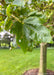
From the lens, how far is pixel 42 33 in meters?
0.46

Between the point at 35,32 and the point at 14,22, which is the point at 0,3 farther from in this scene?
the point at 35,32

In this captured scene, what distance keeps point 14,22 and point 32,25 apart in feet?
0.29

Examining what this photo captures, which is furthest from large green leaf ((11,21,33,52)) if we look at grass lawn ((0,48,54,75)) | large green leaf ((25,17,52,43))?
grass lawn ((0,48,54,75))

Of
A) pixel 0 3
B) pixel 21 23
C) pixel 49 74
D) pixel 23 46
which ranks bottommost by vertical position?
pixel 49 74

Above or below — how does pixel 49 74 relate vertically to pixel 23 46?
below

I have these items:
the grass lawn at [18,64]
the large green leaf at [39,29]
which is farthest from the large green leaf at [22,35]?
the grass lawn at [18,64]

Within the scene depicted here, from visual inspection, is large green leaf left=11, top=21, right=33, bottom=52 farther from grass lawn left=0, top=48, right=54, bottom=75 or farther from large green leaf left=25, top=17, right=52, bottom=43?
grass lawn left=0, top=48, right=54, bottom=75

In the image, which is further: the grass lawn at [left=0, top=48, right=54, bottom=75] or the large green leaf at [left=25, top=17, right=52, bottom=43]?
the grass lawn at [left=0, top=48, right=54, bottom=75]

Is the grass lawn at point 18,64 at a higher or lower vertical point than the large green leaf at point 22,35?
lower

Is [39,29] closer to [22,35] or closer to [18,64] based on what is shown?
[22,35]

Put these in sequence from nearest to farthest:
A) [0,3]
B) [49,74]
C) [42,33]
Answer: [42,33]
[0,3]
[49,74]

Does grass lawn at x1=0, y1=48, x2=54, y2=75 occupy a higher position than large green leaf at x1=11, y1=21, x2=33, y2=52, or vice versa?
large green leaf at x1=11, y1=21, x2=33, y2=52

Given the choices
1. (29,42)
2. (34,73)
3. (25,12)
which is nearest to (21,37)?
(29,42)

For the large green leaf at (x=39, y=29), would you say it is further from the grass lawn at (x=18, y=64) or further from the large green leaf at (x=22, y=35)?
the grass lawn at (x=18, y=64)
